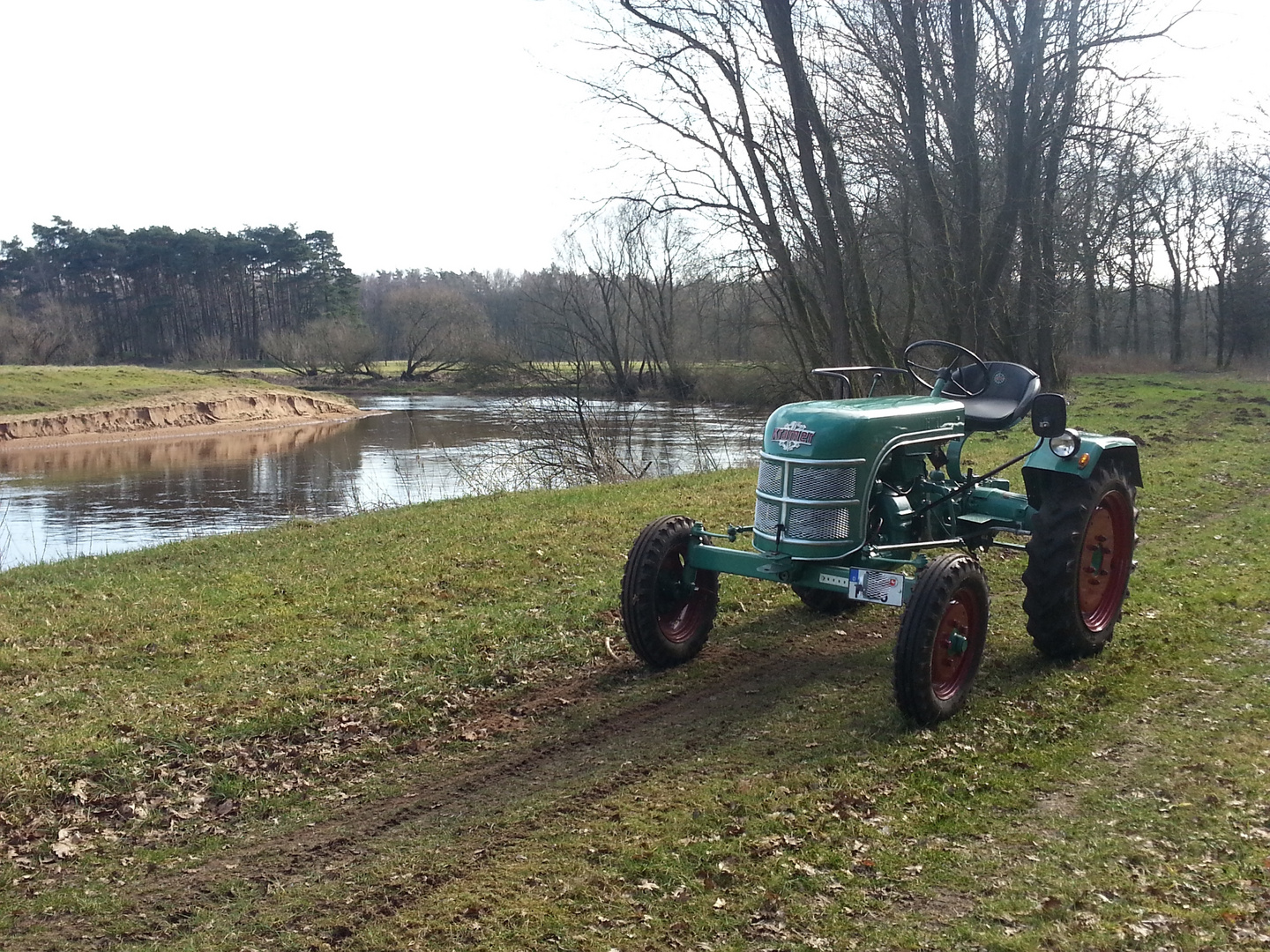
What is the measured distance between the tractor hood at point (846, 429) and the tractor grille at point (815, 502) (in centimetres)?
8

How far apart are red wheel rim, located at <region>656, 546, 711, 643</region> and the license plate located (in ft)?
3.66

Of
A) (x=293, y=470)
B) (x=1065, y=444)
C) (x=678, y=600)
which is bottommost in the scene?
(x=293, y=470)

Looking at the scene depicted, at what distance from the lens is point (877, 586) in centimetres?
512

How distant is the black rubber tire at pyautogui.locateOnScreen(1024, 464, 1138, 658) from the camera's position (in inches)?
220

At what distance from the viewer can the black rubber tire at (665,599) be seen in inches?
226

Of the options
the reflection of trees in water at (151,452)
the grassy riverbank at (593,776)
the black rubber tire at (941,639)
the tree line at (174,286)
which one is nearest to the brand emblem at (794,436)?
the black rubber tire at (941,639)

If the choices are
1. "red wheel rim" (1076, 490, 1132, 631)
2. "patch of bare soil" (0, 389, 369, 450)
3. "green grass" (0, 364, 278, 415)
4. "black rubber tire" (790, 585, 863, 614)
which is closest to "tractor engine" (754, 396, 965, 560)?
"red wheel rim" (1076, 490, 1132, 631)

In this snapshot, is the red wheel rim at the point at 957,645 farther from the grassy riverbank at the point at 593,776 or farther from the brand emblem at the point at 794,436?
the brand emblem at the point at 794,436

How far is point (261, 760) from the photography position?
4918 millimetres

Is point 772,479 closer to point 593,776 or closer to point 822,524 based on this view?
point 822,524

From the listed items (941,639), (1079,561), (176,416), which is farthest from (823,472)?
(176,416)

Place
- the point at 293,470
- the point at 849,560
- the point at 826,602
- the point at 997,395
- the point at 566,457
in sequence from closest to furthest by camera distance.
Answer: the point at 849,560
the point at 997,395
the point at 826,602
the point at 566,457
the point at 293,470

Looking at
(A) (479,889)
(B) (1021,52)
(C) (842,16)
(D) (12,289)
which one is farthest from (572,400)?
(D) (12,289)

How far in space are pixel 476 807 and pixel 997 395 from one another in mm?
4343
